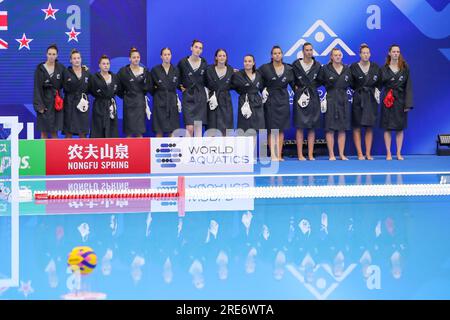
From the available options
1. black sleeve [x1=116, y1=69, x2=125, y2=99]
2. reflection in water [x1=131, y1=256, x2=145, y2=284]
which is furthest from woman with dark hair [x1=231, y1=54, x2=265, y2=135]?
reflection in water [x1=131, y1=256, x2=145, y2=284]

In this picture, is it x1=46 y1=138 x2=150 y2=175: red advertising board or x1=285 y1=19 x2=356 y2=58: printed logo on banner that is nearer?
x1=46 y1=138 x2=150 y2=175: red advertising board

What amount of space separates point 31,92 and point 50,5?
5.25 ft

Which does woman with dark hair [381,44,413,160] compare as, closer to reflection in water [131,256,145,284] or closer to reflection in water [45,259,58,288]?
reflection in water [131,256,145,284]

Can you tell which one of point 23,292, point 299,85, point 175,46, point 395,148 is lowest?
point 23,292

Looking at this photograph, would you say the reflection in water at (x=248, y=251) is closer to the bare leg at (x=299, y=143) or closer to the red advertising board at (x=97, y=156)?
the red advertising board at (x=97, y=156)

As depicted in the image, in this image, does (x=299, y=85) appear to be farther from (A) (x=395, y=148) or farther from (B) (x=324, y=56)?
(A) (x=395, y=148)

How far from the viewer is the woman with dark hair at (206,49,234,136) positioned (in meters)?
12.3

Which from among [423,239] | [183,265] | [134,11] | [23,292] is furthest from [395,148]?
[23,292]

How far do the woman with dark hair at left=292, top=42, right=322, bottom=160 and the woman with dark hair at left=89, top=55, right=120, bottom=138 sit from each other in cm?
304

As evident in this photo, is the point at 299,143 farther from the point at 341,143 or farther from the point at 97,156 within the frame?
the point at 97,156

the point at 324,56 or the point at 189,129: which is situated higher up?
the point at 324,56

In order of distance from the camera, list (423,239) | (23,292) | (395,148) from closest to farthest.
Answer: (23,292) < (423,239) < (395,148)

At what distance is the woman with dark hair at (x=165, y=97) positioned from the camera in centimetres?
1223

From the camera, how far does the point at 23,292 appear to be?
4.14m
